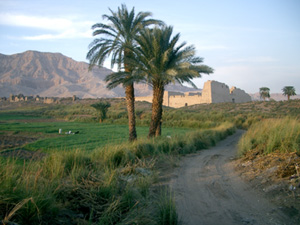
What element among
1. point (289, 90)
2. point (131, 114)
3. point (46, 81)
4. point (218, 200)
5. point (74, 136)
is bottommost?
point (74, 136)

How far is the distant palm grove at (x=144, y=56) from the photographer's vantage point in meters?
14.8

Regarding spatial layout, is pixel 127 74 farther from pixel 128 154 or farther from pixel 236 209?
pixel 236 209

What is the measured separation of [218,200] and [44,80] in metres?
174

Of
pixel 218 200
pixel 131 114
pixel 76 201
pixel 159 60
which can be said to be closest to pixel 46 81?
pixel 131 114

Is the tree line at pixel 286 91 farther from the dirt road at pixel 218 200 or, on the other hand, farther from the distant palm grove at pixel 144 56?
the dirt road at pixel 218 200

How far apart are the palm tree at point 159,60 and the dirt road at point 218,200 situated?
742 cm

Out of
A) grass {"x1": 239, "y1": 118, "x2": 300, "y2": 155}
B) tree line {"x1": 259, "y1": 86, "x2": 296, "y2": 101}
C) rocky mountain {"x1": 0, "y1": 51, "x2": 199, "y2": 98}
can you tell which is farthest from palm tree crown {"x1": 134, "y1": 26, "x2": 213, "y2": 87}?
rocky mountain {"x1": 0, "y1": 51, "x2": 199, "y2": 98}

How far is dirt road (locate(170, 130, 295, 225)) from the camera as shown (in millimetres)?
4816

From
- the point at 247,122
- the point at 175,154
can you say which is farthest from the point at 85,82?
the point at 175,154

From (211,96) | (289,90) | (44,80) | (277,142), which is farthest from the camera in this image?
(44,80)

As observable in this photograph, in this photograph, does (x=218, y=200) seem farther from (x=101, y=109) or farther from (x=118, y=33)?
(x=101, y=109)

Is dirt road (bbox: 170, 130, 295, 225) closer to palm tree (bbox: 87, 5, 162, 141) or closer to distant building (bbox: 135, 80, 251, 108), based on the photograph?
palm tree (bbox: 87, 5, 162, 141)

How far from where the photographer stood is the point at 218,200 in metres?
5.79

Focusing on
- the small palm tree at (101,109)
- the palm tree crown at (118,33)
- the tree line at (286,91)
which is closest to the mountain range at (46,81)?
the tree line at (286,91)
